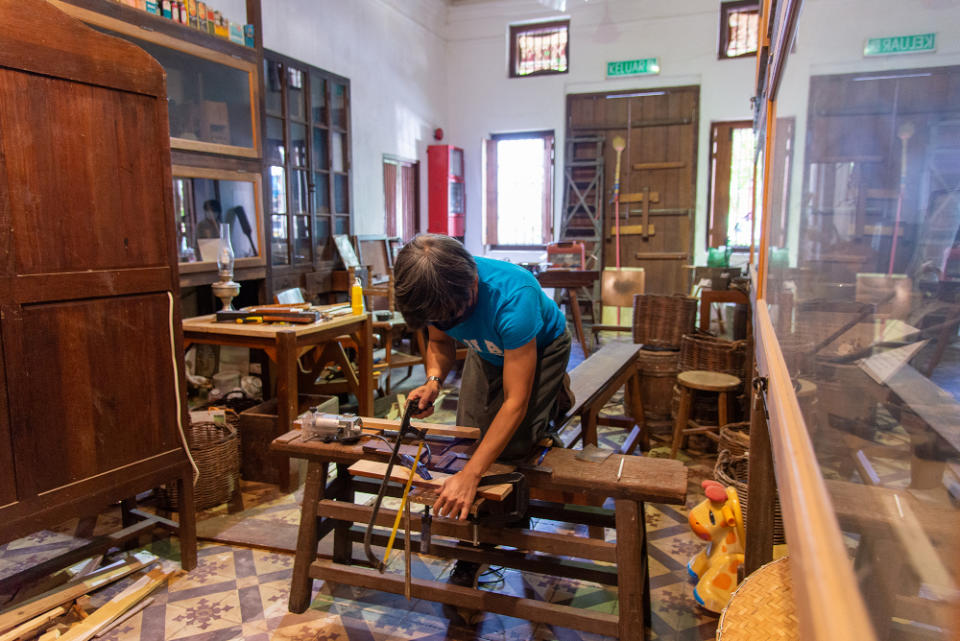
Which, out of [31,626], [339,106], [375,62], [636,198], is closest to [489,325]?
[31,626]

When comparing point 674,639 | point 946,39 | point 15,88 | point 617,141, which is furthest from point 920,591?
point 617,141

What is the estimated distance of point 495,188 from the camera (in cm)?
959

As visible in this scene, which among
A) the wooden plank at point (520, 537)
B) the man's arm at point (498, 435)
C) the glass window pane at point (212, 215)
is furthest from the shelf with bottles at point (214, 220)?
the man's arm at point (498, 435)

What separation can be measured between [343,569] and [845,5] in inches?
87.6

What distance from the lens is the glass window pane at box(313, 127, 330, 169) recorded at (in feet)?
21.3

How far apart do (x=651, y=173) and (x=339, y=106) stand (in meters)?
4.45

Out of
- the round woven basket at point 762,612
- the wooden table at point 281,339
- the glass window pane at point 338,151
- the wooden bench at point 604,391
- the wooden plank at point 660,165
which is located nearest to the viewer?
the round woven basket at point 762,612

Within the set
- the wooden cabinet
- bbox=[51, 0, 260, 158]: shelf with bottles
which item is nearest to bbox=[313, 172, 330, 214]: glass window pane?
bbox=[51, 0, 260, 158]: shelf with bottles

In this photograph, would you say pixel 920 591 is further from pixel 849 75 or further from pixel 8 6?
pixel 8 6

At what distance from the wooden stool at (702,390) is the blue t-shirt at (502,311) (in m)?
1.99

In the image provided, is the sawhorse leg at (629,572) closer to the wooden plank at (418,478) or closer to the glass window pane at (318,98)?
the wooden plank at (418,478)

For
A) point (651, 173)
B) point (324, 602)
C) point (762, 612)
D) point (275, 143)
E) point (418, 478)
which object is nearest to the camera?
point (762, 612)

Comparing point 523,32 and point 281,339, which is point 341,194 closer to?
point 281,339

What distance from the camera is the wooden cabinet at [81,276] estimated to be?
6.58ft
